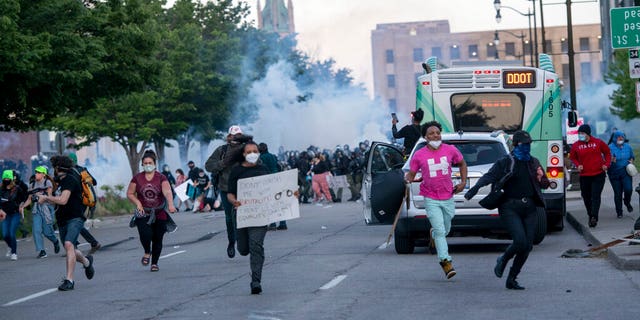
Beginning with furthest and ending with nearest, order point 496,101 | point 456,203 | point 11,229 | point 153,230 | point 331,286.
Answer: point 11,229 → point 496,101 → point 456,203 → point 153,230 → point 331,286

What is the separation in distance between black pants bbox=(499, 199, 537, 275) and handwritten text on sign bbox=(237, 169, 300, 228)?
2.23 metres

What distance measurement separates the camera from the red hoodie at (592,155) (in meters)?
21.6

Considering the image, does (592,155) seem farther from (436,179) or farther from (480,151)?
(436,179)

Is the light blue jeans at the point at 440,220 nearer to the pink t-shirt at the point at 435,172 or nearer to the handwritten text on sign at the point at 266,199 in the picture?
the pink t-shirt at the point at 435,172

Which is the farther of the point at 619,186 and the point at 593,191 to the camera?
the point at 619,186

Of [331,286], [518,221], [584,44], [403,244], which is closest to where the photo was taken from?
[518,221]

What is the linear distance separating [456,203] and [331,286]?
4096mm

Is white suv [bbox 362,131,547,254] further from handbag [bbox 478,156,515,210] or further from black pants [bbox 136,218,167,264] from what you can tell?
handbag [bbox 478,156,515,210]

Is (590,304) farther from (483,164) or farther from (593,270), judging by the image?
(483,164)

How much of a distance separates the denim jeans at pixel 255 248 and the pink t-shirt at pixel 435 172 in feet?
6.62

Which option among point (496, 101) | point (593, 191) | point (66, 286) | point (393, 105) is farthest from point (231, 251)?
point (393, 105)

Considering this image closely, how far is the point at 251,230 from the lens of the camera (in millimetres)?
13117

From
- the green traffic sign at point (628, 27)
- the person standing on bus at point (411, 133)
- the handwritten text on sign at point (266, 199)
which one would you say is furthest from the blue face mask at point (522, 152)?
the person standing on bus at point (411, 133)

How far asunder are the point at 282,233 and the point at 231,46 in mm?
37394
